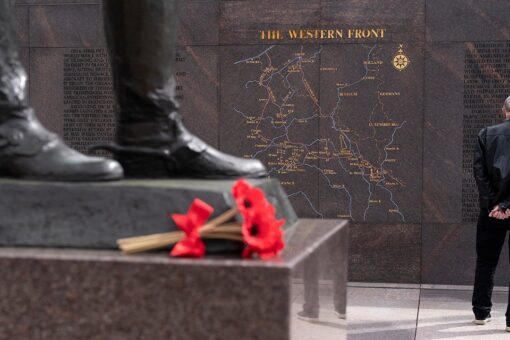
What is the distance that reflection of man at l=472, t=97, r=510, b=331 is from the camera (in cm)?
604

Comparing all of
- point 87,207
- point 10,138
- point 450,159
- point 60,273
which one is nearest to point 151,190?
point 87,207

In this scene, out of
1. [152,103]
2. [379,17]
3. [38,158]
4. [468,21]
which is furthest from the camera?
[379,17]

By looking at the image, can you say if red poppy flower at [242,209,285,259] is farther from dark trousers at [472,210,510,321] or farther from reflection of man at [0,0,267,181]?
dark trousers at [472,210,510,321]

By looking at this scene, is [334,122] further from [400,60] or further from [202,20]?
[202,20]

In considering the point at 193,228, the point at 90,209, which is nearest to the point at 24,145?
the point at 90,209

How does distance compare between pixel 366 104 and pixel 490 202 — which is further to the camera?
pixel 366 104

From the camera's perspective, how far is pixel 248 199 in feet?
7.54

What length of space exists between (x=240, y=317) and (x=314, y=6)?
6199mm

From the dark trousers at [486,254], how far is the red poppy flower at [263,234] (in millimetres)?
4247

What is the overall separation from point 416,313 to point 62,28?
4.40 meters

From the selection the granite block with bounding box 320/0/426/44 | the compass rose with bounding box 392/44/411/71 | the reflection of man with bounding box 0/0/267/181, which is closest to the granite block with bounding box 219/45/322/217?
the granite block with bounding box 320/0/426/44

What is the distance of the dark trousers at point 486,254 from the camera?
618 centimetres

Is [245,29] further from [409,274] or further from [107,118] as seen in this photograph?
[409,274]

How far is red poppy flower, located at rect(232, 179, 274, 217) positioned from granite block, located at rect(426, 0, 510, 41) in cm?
592
